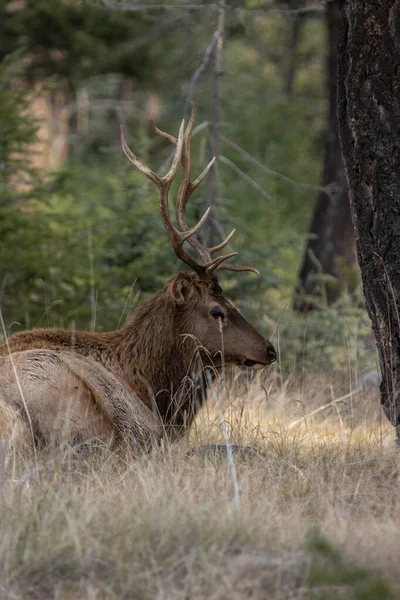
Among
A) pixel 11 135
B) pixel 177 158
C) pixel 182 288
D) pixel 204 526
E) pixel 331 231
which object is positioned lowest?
pixel 204 526

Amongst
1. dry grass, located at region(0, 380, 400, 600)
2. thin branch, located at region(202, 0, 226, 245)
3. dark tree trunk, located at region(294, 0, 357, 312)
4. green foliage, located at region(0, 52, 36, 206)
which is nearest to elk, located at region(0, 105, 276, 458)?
dry grass, located at region(0, 380, 400, 600)

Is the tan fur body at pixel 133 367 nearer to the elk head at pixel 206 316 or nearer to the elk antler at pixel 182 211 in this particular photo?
the elk head at pixel 206 316

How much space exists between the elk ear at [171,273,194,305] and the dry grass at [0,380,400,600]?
48.6 inches

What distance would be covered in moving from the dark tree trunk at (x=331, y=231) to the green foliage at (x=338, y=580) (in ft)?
26.0

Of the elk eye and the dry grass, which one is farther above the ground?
the elk eye


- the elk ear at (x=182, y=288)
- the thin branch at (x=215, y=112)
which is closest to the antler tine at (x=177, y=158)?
the elk ear at (x=182, y=288)

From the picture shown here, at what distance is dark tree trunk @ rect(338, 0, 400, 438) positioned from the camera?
6.12 metres

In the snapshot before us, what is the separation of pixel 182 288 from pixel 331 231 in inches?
223

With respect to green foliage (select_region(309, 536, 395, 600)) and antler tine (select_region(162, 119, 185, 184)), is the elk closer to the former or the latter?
antler tine (select_region(162, 119, 185, 184))

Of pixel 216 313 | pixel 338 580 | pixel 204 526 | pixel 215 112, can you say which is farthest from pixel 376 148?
pixel 215 112

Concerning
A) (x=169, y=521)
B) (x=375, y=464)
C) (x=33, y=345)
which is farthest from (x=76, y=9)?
(x=169, y=521)

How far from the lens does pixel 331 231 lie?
12.4 metres

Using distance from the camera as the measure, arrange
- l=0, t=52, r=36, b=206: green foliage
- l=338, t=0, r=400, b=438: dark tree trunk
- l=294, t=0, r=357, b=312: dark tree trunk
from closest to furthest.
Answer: l=338, t=0, r=400, b=438: dark tree trunk
l=0, t=52, r=36, b=206: green foliage
l=294, t=0, r=357, b=312: dark tree trunk

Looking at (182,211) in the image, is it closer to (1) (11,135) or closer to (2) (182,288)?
(2) (182,288)
